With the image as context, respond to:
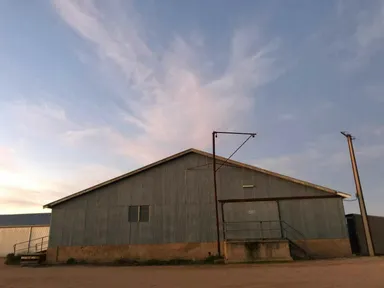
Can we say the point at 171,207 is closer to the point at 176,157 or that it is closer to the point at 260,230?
the point at 176,157

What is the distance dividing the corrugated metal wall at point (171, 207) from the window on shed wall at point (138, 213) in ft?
0.93

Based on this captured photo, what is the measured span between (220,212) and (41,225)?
24.8 metres

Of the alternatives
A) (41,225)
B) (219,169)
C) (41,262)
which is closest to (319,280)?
(219,169)

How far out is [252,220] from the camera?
23.9 meters

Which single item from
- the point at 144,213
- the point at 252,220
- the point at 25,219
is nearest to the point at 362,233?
the point at 252,220

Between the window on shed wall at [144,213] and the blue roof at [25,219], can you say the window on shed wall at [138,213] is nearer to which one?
the window on shed wall at [144,213]

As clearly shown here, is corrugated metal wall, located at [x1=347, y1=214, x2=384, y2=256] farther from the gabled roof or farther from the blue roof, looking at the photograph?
the blue roof

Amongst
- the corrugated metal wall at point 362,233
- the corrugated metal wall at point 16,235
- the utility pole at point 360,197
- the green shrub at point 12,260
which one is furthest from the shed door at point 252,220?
the corrugated metal wall at point 16,235

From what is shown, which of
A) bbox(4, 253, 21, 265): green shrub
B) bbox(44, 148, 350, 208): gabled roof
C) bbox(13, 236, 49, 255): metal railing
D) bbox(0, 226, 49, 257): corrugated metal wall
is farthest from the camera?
bbox(0, 226, 49, 257): corrugated metal wall

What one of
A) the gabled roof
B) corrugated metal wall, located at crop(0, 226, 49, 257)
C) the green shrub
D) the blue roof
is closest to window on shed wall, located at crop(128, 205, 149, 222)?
the gabled roof

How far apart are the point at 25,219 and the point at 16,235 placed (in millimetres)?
4877

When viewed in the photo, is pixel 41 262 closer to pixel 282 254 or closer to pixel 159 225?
pixel 159 225

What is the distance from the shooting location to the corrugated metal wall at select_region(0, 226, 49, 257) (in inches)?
1537

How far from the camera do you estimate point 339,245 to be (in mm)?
22859
